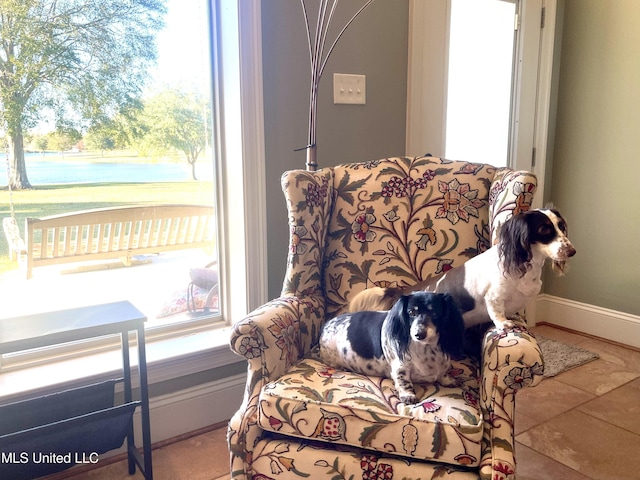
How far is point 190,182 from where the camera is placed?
2.09 m

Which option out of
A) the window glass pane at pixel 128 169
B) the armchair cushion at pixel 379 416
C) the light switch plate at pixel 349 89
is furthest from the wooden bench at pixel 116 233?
the armchair cushion at pixel 379 416

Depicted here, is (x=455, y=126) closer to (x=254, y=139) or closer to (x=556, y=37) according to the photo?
(x=556, y=37)

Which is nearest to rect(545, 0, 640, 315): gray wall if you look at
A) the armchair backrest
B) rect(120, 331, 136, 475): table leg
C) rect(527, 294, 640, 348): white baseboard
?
rect(527, 294, 640, 348): white baseboard

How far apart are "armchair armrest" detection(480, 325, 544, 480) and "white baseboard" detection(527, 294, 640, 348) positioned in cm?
200

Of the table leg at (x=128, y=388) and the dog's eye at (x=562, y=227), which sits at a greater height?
the dog's eye at (x=562, y=227)

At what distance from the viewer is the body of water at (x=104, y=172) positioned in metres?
1.76

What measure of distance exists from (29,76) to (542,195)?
8.50ft

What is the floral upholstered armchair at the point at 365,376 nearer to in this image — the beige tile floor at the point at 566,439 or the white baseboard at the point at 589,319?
the beige tile floor at the point at 566,439

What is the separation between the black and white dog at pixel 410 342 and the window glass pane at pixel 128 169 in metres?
0.94

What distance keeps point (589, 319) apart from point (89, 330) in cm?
266

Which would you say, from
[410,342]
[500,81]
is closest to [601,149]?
[500,81]

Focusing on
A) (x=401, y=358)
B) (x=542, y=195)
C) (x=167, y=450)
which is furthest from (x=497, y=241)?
(x=542, y=195)

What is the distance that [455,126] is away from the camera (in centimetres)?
276

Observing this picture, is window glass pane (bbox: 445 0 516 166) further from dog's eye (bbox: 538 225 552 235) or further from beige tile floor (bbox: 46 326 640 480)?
dog's eye (bbox: 538 225 552 235)
